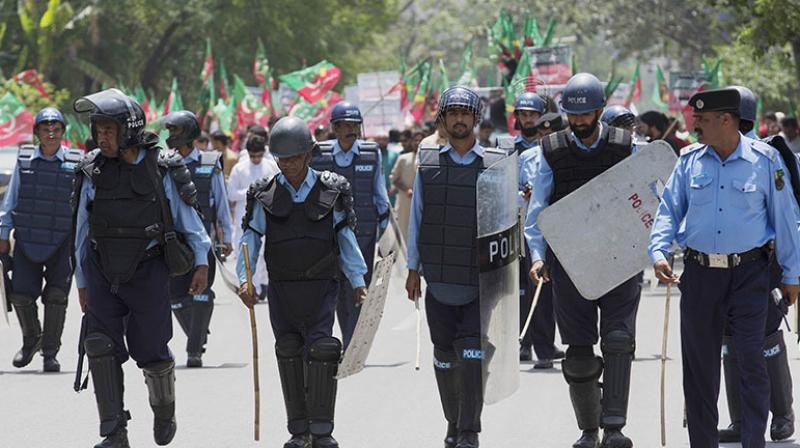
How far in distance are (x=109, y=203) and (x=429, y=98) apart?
27618 millimetres

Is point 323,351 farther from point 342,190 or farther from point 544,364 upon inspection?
point 544,364

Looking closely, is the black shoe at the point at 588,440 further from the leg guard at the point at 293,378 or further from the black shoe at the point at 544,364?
the black shoe at the point at 544,364

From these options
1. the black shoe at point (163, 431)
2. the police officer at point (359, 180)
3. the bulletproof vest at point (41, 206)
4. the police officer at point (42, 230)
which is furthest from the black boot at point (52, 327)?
the black shoe at point (163, 431)

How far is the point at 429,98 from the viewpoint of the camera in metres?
35.6

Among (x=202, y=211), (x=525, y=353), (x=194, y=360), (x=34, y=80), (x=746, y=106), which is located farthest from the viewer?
(x=34, y=80)

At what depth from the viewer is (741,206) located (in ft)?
23.9

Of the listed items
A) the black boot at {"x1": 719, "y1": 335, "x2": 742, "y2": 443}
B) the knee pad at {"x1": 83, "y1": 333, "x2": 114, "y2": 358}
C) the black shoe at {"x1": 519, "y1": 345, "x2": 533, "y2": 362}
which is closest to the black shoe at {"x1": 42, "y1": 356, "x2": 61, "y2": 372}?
the black shoe at {"x1": 519, "y1": 345, "x2": 533, "y2": 362}

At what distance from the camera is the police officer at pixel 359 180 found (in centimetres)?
1195

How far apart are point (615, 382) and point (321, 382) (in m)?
1.46

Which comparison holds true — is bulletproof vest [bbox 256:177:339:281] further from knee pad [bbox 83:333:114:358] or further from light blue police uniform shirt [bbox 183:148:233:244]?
light blue police uniform shirt [bbox 183:148:233:244]

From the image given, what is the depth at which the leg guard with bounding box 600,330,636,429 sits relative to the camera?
8289 millimetres

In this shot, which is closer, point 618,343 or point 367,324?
point 367,324

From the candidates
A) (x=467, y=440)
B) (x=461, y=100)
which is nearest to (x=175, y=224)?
(x=461, y=100)

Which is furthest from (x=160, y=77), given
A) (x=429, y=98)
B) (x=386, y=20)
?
(x=429, y=98)
